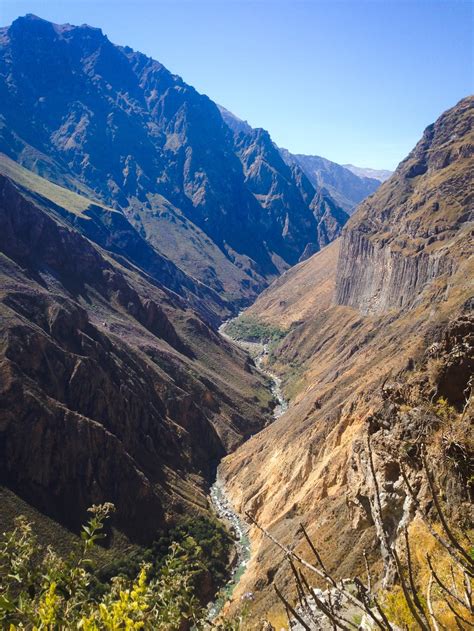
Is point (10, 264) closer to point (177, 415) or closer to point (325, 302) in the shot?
point (177, 415)

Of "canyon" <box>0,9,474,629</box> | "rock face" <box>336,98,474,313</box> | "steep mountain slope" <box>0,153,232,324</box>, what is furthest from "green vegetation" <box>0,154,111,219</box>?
"rock face" <box>336,98,474,313</box>

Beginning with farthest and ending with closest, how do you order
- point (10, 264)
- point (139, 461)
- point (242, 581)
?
point (10, 264) → point (139, 461) → point (242, 581)

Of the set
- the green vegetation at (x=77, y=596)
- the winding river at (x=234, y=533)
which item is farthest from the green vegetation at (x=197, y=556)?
the green vegetation at (x=77, y=596)

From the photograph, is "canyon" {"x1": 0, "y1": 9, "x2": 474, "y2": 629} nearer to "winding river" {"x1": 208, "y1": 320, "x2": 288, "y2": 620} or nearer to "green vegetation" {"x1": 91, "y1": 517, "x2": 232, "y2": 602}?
"winding river" {"x1": 208, "y1": 320, "x2": 288, "y2": 620}

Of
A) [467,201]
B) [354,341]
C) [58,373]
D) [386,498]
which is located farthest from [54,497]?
[467,201]

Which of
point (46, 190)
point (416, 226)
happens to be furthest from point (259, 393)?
point (46, 190)

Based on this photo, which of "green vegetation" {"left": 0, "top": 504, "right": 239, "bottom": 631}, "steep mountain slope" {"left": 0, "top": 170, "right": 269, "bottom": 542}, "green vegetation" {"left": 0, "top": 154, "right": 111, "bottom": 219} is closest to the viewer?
"green vegetation" {"left": 0, "top": 504, "right": 239, "bottom": 631}
